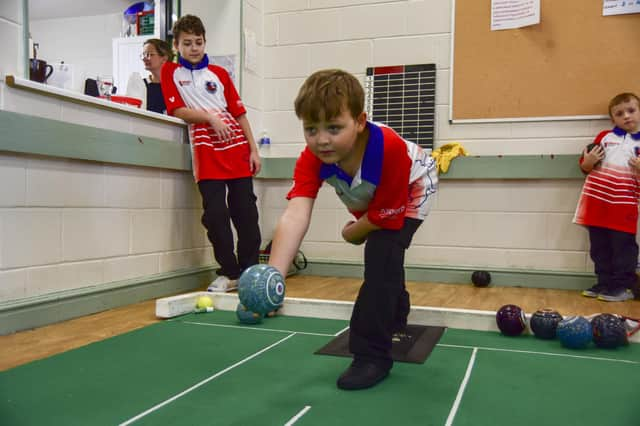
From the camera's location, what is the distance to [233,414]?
141 centimetres

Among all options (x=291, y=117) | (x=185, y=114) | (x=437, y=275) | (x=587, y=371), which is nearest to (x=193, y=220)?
(x=185, y=114)

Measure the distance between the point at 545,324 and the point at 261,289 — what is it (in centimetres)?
139

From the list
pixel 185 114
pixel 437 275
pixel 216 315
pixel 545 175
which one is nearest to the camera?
pixel 216 315

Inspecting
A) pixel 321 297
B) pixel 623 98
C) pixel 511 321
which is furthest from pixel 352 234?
pixel 623 98

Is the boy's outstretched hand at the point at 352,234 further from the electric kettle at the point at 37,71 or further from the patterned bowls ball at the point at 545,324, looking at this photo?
the electric kettle at the point at 37,71

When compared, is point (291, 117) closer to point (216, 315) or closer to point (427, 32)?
point (427, 32)

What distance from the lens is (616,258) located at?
11.2 ft

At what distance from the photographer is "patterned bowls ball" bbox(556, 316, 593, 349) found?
210cm

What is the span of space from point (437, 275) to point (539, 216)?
0.82m

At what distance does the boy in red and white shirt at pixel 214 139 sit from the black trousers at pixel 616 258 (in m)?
2.18

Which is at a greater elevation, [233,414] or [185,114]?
[185,114]

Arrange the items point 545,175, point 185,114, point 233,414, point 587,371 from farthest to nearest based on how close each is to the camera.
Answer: point 545,175, point 185,114, point 587,371, point 233,414

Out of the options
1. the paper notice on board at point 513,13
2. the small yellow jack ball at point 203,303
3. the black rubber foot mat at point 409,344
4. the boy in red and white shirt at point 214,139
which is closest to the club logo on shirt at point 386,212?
the black rubber foot mat at point 409,344

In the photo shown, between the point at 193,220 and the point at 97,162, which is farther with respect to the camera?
the point at 193,220
